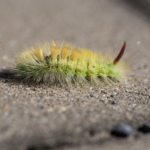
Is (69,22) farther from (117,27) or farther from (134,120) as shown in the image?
(134,120)

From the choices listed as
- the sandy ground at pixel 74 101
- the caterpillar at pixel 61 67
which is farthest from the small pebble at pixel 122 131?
the caterpillar at pixel 61 67

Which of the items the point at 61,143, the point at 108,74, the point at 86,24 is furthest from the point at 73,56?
the point at 86,24

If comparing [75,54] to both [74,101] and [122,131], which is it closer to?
[74,101]

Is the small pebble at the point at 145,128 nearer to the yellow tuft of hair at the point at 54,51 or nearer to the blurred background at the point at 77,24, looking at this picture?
the yellow tuft of hair at the point at 54,51

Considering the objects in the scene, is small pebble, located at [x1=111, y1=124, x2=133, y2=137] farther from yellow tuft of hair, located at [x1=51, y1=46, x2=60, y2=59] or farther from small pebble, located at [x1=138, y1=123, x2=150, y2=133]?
yellow tuft of hair, located at [x1=51, y1=46, x2=60, y2=59]

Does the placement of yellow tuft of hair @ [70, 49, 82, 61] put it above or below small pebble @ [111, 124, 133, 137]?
above

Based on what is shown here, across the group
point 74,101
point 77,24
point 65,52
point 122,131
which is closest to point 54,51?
point 65,52

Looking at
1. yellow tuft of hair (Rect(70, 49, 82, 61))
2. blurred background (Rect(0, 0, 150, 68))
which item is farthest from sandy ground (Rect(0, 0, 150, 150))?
yellow tuft of hair (Rect(70, 49, 82, 61))
